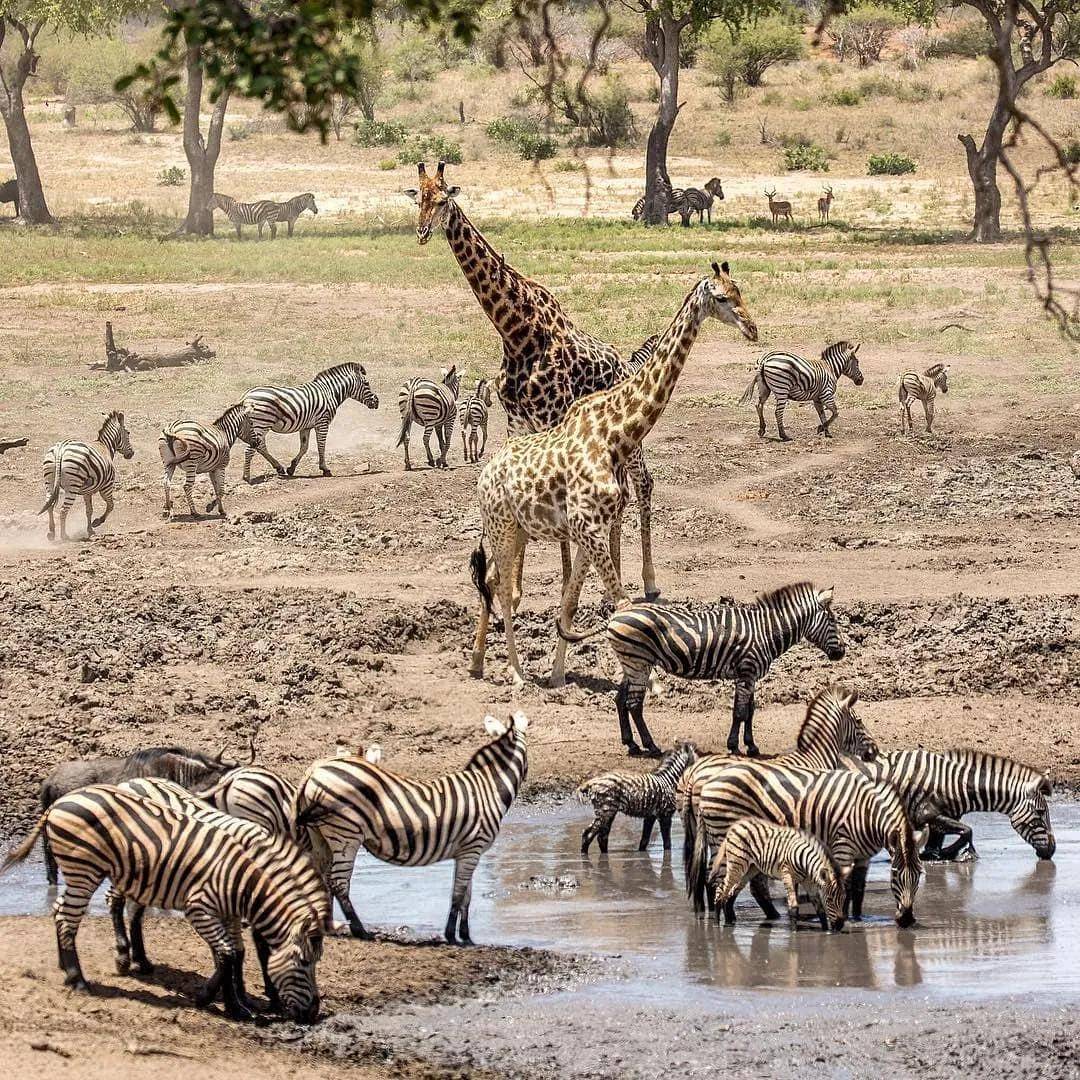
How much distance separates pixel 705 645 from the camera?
36.0 feet

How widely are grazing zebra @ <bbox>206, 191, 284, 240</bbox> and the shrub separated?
770cm

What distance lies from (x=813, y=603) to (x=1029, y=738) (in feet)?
5.03

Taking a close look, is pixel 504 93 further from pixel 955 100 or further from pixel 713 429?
pixel 713 429

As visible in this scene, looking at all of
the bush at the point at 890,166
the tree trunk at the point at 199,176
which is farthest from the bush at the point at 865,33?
the tree trunk at the point at 199,176

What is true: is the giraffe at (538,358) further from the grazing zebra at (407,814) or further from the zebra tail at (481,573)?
the grazing zebra at (407,814)

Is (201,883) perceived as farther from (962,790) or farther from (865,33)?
(865,33)

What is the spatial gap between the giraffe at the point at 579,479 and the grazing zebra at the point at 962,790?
2963 millimetres

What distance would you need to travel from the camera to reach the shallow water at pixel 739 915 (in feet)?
26.8

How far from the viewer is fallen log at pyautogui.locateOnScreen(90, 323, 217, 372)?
24.8 metres

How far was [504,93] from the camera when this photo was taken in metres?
63.6

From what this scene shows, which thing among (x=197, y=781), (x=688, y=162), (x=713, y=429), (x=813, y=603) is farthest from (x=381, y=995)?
(x=688, y=162)

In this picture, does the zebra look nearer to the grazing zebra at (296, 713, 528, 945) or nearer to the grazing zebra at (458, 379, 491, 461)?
the grazing zebra at (296, 713, 528, 945)

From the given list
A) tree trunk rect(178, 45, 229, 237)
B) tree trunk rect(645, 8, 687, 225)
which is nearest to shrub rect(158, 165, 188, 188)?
tree trunk rect(178, 45, 229, 237)

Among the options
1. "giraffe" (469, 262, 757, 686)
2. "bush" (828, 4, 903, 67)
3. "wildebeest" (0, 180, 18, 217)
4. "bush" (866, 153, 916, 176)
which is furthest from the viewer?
"bush" (828, 4, 903, 67)
